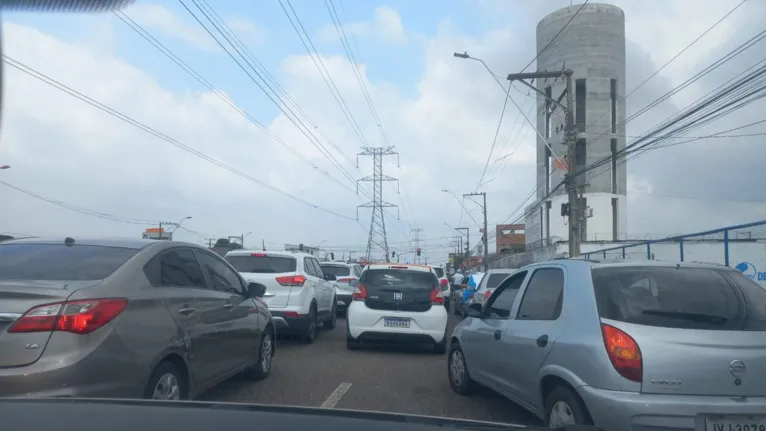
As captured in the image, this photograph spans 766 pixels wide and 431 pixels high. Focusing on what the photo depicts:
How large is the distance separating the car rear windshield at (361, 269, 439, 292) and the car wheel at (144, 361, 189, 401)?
18.9 feet

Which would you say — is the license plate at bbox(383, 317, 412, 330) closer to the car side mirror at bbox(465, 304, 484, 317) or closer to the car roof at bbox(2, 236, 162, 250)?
the car side mirror at bbox(465, 304, 484, 317)

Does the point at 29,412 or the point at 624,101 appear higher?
the point at 624,101

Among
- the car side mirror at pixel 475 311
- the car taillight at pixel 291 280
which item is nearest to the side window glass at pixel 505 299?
the car side mirror at pixel 475 311

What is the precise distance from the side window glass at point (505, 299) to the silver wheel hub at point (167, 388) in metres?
3.09

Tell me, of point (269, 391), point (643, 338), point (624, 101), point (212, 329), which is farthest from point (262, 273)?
point (624, 101)

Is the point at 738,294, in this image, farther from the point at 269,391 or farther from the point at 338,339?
the point at 338,339

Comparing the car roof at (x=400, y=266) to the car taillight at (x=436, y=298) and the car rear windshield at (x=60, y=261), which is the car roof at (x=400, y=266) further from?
the car rear windshield at (x=60, y=261)

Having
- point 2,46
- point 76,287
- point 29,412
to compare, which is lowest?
point 29,412

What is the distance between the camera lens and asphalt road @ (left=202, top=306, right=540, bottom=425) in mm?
7141

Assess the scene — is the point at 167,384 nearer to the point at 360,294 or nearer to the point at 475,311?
the point at 475,311

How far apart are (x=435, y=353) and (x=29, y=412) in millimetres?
8895

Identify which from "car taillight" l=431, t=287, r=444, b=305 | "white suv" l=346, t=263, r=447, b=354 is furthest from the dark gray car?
"car taillight" l=431, t=287, r=444, b=305

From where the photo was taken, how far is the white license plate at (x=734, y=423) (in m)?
4.29

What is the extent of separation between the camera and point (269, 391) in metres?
7.96
